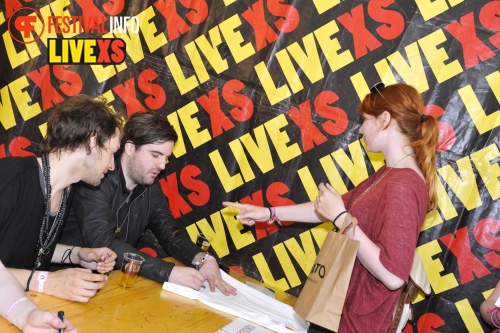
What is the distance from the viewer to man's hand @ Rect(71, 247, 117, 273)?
7.19ft

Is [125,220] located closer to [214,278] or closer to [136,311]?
[214,278]

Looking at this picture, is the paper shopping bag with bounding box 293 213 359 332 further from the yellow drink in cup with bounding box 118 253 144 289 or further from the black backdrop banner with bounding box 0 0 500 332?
the black backdrop banner with bounding box 0 0 500 332

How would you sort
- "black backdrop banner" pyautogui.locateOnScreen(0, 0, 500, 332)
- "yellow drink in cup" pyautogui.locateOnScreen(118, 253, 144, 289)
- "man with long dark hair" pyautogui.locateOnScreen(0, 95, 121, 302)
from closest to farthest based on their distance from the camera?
"man with long dark hair" pyautogui.locateOnScreen(0, 95, 121, 302), "yellow drink in cup" pyautogui.locateOnScreen(118, 253, 144, 289), "black backdrop banner" pyautogui.locateOnScreen(0, 0, 500, 332)

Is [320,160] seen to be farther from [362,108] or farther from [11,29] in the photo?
[11,29]

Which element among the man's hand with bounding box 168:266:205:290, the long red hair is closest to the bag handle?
the long red hair

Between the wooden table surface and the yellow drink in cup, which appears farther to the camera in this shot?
the yellow drink in cup

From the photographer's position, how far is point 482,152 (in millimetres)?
2750

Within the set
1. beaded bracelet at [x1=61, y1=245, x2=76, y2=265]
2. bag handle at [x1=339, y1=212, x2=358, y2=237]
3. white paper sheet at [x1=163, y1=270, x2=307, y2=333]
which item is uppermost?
beaded bracelet at [x1=61, y1=245, x2=76, y2=265]

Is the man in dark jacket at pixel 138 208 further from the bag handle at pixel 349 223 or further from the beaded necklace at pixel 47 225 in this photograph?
the bag handle at pixel 349 223

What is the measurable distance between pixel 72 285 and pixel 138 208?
97cm

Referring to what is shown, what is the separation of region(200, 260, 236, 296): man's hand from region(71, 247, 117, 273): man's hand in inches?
18.4

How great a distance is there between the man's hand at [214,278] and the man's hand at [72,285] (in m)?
0.63

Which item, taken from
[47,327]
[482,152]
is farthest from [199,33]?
[47,327]

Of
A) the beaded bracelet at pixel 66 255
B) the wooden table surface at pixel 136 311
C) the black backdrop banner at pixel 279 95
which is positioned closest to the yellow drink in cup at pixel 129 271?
the wooden table surface at pixel 136 311
